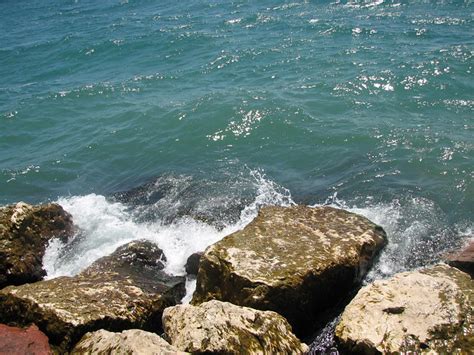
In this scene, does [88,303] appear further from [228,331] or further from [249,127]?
[249,127]

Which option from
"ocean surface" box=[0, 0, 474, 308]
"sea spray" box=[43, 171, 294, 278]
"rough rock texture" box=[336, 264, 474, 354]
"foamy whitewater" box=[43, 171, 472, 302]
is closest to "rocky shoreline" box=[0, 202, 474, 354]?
"rough rock texture" box=[336, 264, 474, 354]

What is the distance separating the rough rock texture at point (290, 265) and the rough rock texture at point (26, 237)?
17.9ft

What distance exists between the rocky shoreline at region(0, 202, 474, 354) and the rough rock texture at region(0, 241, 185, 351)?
0.08 ft

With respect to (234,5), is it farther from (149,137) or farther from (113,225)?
(113,225)

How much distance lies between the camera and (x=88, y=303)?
36.3 ft

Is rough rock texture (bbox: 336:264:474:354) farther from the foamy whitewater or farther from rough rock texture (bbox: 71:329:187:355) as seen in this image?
rough rock texture (bbox: 71:329:187:355)

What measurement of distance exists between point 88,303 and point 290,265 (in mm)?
4580

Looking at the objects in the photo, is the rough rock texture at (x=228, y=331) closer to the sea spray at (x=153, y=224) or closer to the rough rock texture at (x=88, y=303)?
the rough rock texture at (x=88, y=303)

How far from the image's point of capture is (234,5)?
42.4m

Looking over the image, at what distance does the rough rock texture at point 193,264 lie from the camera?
1402 cm

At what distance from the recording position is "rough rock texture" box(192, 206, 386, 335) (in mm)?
10602

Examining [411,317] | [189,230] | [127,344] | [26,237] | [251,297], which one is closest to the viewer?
[127,344]

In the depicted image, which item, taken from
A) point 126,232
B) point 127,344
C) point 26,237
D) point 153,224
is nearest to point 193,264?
point 153,224

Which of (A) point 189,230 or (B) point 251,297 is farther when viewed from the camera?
(A) point 189,230
